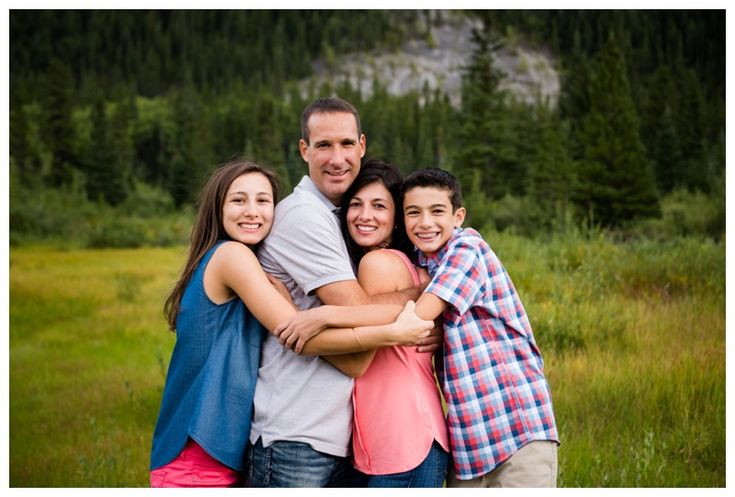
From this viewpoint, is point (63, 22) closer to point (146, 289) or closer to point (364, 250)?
point (146, 289)

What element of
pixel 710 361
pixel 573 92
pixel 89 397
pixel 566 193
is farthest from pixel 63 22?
pixel 710 361

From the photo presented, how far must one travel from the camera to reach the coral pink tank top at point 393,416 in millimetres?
2523

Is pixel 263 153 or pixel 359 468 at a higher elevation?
pixel 263 153

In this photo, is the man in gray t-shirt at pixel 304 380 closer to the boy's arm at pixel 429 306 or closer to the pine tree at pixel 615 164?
the boy's arm at pixel 429 306

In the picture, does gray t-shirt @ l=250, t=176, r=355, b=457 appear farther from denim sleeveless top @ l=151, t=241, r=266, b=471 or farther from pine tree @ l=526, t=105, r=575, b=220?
pine tree @ l=526, t=105, r=575, b=220

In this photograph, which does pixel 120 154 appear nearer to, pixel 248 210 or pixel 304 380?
pixel 248 210

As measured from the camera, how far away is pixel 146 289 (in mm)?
11961

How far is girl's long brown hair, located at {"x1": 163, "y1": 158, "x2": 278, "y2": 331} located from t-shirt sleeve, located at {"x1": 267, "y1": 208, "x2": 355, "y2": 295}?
23cm

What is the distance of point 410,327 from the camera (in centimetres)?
249

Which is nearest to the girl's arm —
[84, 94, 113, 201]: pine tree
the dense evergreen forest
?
the dense evergreen forest

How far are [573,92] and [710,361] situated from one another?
71.3ft

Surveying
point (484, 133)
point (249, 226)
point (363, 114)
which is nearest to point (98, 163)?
point (363, 114)

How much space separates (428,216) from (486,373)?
0.59 metres

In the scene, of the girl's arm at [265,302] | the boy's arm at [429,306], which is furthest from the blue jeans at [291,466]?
the boy's arm at [429,306]
